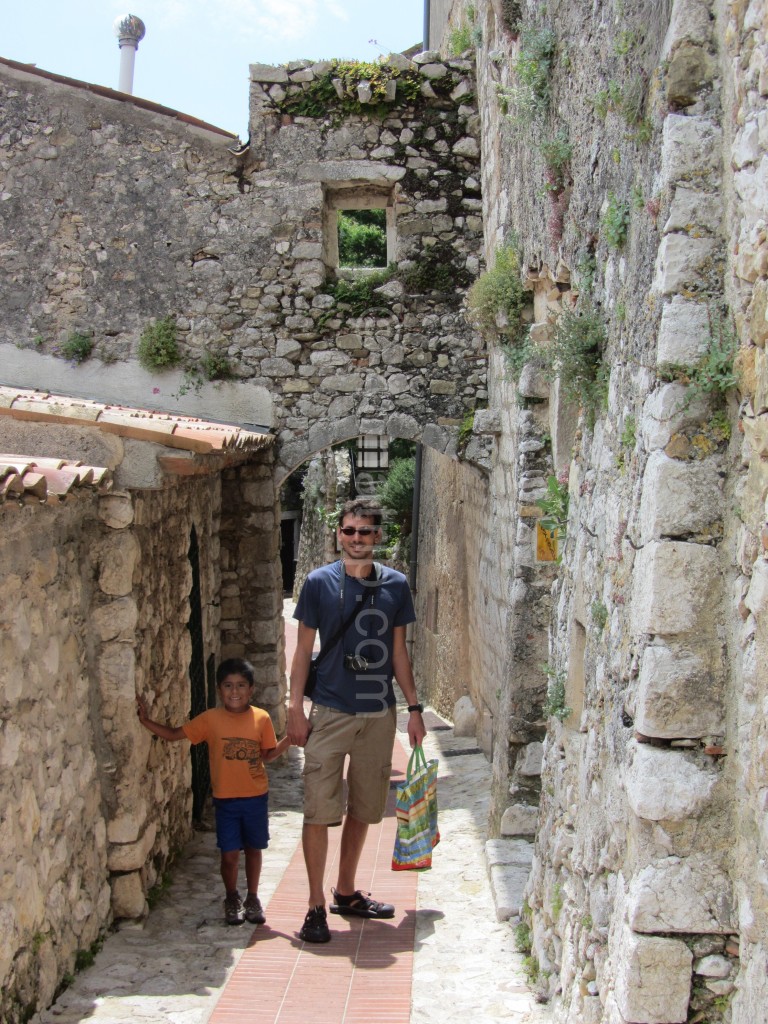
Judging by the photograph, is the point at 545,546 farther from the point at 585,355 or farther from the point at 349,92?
the point at 349,92

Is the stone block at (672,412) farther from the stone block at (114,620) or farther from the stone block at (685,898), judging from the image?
the stone block at (114,620)

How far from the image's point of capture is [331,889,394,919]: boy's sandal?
192 inches

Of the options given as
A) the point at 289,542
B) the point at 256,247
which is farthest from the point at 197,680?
the point at 289,542

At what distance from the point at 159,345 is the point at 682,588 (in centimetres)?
648

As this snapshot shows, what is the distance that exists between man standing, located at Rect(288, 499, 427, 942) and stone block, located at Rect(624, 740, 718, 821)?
6.31ft

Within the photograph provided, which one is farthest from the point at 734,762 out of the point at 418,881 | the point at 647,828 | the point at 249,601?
the point at 249,601

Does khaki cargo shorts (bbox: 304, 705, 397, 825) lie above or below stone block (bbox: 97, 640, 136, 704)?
below

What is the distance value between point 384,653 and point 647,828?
2072 mm

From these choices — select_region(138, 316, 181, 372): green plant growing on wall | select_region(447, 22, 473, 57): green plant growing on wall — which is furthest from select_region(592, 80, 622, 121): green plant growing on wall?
select_region(447, 22, 473, 57): green plant growing on wall

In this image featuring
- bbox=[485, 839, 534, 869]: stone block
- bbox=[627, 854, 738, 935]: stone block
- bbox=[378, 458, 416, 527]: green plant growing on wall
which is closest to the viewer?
bbox=[627, 854, 738, 935]: stone block

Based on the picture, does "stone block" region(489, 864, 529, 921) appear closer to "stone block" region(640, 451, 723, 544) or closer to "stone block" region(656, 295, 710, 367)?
"stone block" region(640, 451, 723, 544)

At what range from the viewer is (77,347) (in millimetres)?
8422

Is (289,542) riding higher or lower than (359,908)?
higher

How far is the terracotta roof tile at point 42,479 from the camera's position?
3.28 meters
